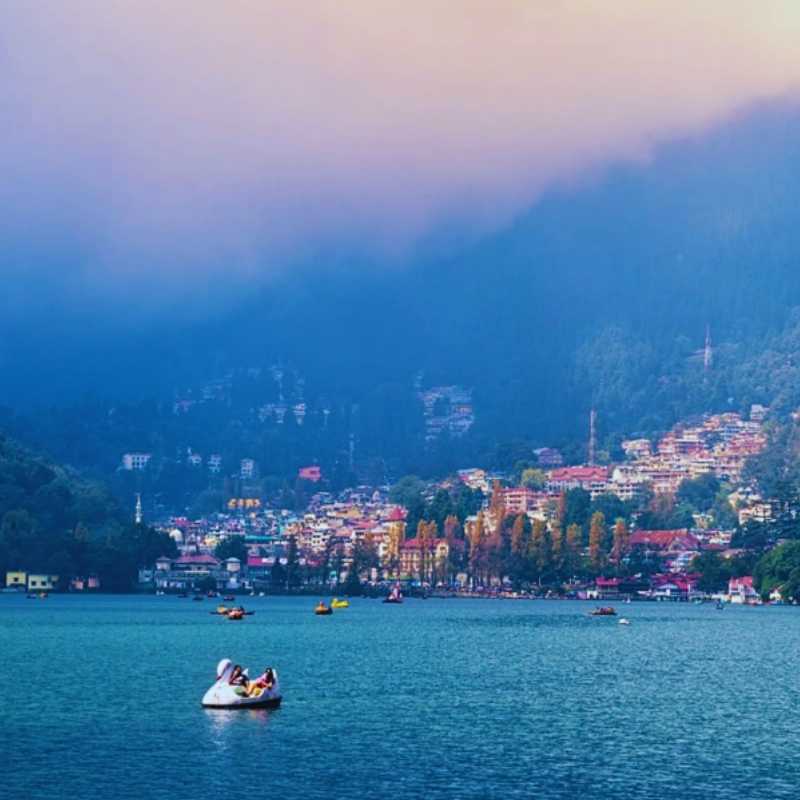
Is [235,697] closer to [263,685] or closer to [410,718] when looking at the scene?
[263,685]

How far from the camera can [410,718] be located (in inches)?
2210

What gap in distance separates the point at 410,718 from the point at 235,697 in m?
5.25

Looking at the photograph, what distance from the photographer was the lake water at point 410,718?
43.6 meters

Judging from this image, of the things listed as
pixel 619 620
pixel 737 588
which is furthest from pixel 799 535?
pixel 619 620

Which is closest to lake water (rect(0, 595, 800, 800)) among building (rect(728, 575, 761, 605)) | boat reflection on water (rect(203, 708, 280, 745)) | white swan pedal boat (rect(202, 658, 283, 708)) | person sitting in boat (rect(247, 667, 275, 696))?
boat reflection on water (rect(203, 708, 280, 745))

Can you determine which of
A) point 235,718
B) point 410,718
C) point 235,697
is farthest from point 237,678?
point 410,718

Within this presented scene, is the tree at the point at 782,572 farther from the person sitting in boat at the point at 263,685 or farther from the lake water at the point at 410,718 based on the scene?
the person sitting in boat at the point at 263,685

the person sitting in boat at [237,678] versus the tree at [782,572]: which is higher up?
the tree at [782,572]

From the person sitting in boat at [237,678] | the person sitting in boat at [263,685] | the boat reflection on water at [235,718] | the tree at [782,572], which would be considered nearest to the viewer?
the boat reflection on water at [235,718]

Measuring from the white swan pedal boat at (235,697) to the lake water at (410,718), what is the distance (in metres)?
0.76

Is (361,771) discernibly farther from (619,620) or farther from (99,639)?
(619,620)

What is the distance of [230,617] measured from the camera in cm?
13862

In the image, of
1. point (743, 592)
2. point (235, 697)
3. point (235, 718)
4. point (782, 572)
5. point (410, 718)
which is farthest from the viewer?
point (743, 592)

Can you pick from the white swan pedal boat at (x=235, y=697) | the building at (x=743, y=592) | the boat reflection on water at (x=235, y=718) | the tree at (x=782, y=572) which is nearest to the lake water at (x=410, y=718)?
the boat reflection on water at (x=235, y=718)
